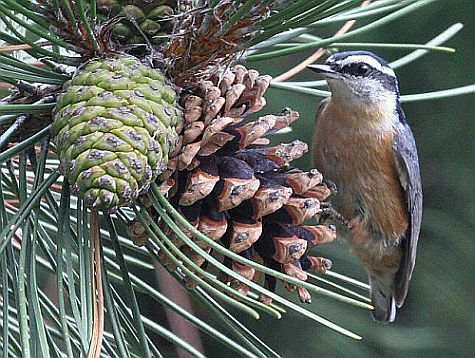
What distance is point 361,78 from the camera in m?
1.32

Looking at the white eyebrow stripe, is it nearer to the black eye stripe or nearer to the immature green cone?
the black eye stripe

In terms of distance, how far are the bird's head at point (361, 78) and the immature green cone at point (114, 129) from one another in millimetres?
637

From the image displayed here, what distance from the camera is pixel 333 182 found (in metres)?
1.31

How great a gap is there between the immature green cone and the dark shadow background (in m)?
0.67

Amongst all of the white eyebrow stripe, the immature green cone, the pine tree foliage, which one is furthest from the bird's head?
the immature green cone

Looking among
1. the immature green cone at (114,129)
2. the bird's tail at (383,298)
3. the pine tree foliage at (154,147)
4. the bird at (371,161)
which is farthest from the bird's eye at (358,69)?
the immature green cone at (114,129)

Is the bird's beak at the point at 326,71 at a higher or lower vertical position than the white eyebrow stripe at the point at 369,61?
higher

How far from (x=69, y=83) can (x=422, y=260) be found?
33.8 inches

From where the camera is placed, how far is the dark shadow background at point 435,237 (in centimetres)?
127

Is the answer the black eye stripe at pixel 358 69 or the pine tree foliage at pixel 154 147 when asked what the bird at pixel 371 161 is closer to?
the black eye stripe at pixel 358 69

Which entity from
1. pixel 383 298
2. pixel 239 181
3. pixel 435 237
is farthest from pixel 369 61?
pixel 239 181

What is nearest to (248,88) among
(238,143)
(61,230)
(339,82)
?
(238,143)

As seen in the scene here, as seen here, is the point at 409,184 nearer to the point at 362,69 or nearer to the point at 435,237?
the point at 435,237

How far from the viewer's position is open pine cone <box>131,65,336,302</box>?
2.00 feet
